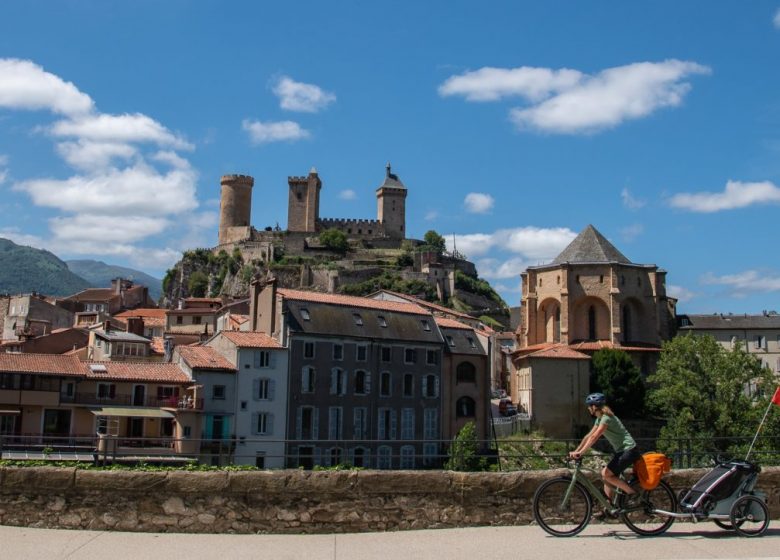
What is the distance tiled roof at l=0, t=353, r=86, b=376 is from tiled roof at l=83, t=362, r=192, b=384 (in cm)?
63

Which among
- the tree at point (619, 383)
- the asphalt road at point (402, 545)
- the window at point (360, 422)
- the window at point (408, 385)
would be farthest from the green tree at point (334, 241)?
the asphalt road at point (402, 545)

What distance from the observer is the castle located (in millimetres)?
139000

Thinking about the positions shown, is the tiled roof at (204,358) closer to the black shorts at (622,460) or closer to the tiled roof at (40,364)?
the tiled roof at (40,364)

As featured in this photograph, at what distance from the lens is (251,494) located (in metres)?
10.5

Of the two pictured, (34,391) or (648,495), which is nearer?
(648,495)

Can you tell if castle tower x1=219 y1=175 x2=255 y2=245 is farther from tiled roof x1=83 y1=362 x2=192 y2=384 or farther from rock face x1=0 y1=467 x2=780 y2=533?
rock face x1=0 y1=467 x2=780 y2=533

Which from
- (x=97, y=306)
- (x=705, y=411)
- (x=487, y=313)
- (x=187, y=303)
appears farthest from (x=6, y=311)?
(x=705, y=411)

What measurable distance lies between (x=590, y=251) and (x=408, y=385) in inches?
1056

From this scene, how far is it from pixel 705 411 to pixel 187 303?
4660 centimetres

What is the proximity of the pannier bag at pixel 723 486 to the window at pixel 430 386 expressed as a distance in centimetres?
3926

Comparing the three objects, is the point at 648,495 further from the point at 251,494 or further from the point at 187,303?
the point at 187,303

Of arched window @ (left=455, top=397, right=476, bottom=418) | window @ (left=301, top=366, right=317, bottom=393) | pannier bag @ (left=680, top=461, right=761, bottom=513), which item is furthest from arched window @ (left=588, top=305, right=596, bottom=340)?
pannier bag @ (left=680, top=461, right=761, bottom=513)

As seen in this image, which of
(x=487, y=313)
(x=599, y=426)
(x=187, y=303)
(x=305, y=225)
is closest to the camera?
(x=599, y=426)

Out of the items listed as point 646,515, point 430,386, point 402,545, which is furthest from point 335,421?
point 402,545
